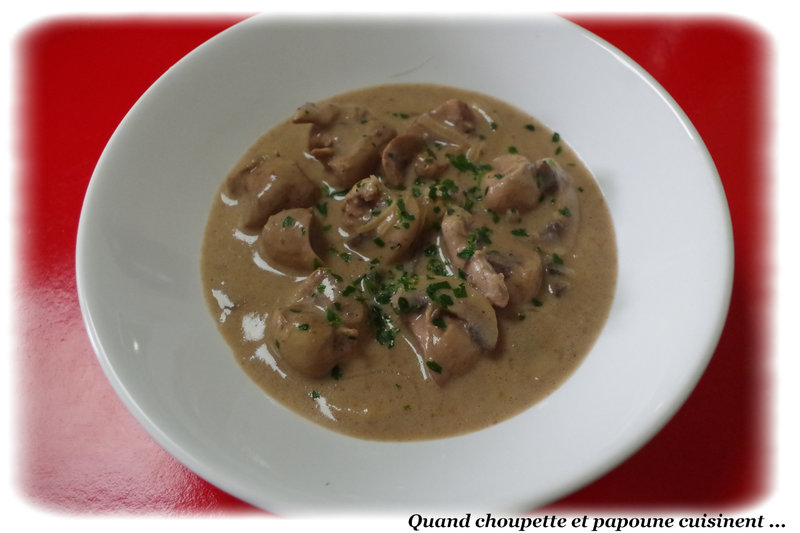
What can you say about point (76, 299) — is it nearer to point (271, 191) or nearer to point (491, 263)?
point (271, 191)

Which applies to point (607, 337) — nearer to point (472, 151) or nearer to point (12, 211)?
point (472, 151)

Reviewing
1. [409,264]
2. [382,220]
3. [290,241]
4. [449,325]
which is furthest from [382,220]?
[449,325]

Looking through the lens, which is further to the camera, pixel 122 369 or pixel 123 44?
pixel 123 44

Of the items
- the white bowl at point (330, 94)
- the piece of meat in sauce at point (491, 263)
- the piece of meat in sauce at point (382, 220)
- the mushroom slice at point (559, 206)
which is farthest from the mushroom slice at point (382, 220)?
the white bowl at point (330, 94)

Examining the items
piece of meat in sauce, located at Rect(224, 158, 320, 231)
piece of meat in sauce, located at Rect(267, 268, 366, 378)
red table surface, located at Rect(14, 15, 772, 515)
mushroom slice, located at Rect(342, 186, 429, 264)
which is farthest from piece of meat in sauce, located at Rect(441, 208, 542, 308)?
red table surface, located at Rect(14, 15, 772, 515)

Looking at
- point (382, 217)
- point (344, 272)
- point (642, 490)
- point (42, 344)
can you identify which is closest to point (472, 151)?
point (382, 217)

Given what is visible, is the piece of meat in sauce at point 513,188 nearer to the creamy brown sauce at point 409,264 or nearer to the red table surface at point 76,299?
the creamy brown sauce at point 409,264
